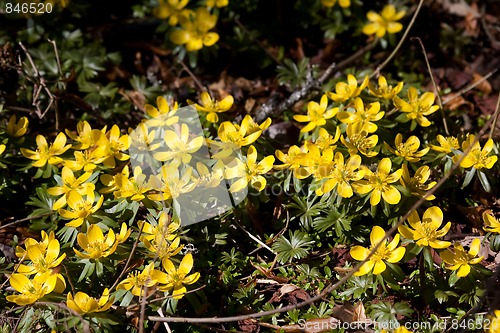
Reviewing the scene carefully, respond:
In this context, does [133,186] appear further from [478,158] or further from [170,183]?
[478,158]

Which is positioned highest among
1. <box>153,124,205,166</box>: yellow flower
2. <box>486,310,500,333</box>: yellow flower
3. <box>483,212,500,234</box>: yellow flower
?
<box>153,124,205,166</box>: yellow flower

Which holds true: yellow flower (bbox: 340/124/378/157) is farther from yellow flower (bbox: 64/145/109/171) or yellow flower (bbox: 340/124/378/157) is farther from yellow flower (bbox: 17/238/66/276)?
yellow flower (bbox: 17/238/66/276)

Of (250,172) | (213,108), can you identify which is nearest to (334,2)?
(213,108)

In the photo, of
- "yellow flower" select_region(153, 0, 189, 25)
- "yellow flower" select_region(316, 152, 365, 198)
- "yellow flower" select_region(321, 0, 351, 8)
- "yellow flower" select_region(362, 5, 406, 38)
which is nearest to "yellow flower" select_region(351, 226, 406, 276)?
"yellow flower" select_region(316, 152, 365, 198)

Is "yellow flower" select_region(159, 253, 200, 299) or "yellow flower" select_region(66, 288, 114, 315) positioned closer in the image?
"yellow flower" select_region(66, 288, 114, 315)

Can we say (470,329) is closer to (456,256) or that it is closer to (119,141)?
(456,256)

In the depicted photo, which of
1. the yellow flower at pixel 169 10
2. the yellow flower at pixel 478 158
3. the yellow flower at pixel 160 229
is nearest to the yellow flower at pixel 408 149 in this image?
the yellow flower at pixel 478 158
